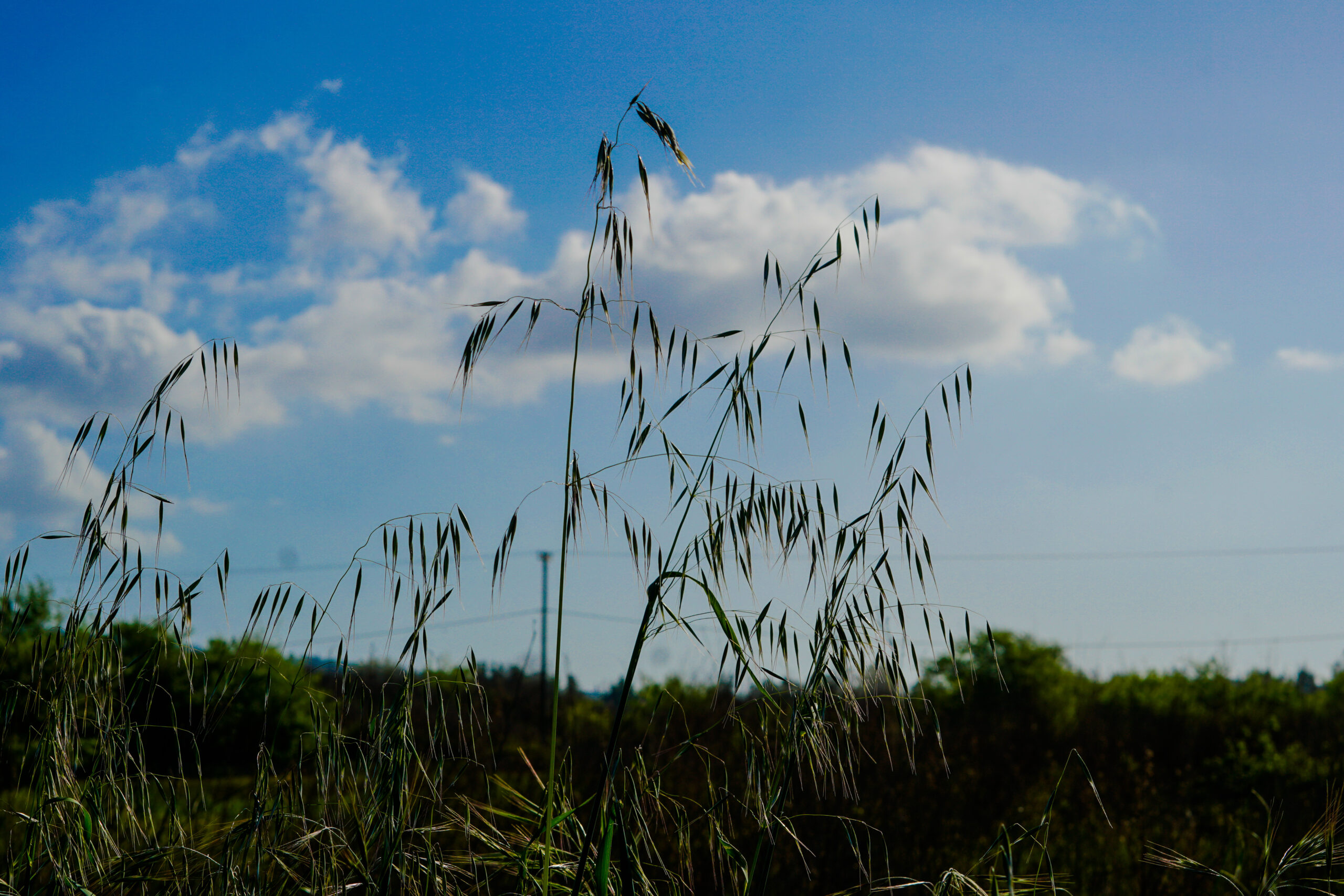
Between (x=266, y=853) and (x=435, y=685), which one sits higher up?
(x=435, y=685)

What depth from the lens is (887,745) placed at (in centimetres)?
114

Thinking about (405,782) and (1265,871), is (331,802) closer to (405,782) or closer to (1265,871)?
(405,782)

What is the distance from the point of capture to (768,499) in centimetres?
170

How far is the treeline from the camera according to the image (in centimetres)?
171

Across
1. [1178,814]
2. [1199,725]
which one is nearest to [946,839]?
[1178,814]

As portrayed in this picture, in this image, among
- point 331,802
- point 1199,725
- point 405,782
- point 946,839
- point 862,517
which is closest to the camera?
point 405,782

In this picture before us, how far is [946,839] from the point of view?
5.15 metres

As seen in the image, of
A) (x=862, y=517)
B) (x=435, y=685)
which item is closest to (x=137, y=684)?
(x=435, y=685)

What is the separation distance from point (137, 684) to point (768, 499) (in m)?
1.17

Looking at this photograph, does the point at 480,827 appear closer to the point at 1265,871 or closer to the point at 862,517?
the point at 862,517

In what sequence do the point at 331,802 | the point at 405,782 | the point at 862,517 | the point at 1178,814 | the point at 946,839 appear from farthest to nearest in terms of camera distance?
1. the point at 1178,814
2. the point at 946,839
3. the point at 331,802
4. the point at 862,517
5. the point at 405,782

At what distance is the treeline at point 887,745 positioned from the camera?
5.60 ft

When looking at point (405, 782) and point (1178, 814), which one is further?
point (1178, 814)

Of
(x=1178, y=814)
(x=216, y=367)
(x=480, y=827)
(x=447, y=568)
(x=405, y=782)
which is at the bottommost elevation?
(x=1178, y=814)
